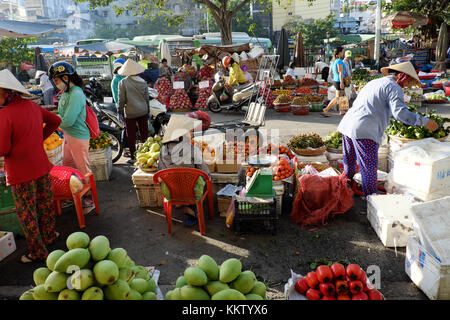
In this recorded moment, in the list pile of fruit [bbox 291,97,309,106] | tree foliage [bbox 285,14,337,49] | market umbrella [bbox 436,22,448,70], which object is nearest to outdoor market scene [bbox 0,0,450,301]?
pile of fruit [bbox 291,97,309,106]

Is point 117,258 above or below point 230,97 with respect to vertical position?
above

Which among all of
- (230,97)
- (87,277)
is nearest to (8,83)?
(87,277)

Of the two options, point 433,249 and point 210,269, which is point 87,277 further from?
point 433,249

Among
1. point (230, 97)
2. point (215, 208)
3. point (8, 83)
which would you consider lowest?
point (215, 208)

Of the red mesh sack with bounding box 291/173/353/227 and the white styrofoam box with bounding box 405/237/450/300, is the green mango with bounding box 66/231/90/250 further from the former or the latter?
the red mesh sack with bounding box 291/173/353/227

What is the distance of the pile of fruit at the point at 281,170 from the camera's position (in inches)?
191

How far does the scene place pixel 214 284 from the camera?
1.97 m

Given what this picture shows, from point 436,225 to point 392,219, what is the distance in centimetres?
85

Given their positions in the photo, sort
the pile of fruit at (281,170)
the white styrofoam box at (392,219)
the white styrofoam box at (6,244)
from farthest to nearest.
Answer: the pile of fruit at (281,170)
the white styrofoam box at (6,244)
the white styrofoam box at (392,219)

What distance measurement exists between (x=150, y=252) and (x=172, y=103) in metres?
9.70

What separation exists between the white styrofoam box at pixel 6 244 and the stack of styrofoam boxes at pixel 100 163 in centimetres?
228

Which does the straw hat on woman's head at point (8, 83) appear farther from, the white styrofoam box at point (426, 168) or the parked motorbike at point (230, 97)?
the parked motorbike at point (230, 97)

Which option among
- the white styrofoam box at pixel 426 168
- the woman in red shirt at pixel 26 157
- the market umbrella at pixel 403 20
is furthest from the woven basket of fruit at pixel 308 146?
the market umbrella at pixel 403 20
